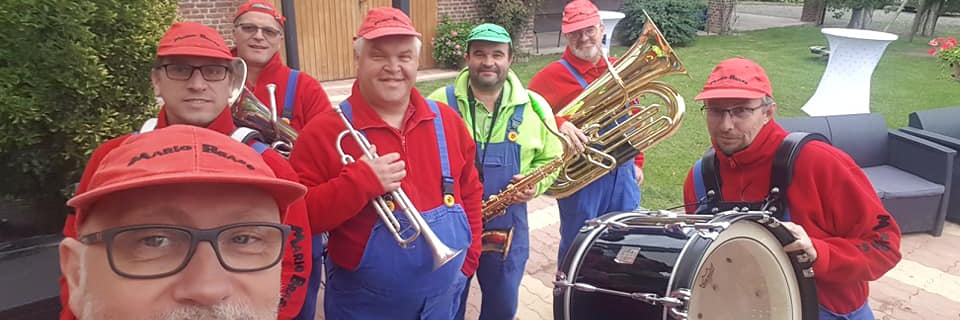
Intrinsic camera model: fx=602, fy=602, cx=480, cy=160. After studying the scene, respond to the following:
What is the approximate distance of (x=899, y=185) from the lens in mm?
5641

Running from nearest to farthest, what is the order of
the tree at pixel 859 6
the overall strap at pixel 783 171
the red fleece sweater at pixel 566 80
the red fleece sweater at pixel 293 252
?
1. the red fleece sweater at pixel 293 252
2. the overall strap at pixel 783 171
3. the red fleece sweater at pixel 566 80
4. the tree at pixel 859 6

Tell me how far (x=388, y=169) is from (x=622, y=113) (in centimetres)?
211

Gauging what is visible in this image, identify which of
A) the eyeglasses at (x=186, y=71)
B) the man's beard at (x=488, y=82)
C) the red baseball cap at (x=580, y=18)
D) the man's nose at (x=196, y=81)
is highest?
the red baseball cap at (x=580, y=18)

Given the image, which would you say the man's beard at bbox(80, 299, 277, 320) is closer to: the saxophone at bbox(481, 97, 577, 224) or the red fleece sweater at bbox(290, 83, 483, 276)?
the red fleece sweater at bbox(290, 83, 483, 276)

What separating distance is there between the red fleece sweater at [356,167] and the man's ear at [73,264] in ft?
3.19

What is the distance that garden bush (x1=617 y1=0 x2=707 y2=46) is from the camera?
17391 millimetres

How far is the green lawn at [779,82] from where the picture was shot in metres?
7.50

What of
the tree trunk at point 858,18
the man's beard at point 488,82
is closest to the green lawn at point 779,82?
the tree trunk at point 858,18

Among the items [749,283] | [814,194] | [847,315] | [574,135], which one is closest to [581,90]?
[574,135]

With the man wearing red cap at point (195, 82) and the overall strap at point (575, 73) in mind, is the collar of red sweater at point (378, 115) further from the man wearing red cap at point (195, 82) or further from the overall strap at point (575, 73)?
the overall strap at point (575, 73)

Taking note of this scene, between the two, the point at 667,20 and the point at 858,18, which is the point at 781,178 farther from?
the point at 858,18

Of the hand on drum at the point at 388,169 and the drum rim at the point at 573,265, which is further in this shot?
the drum rim at the point at 573,265

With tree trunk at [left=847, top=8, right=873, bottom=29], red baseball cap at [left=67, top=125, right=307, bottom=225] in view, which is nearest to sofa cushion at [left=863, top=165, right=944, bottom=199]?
red baseball cap at [left=67, top=125, right=307, bottom=225]

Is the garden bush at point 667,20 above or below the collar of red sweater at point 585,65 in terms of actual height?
below
